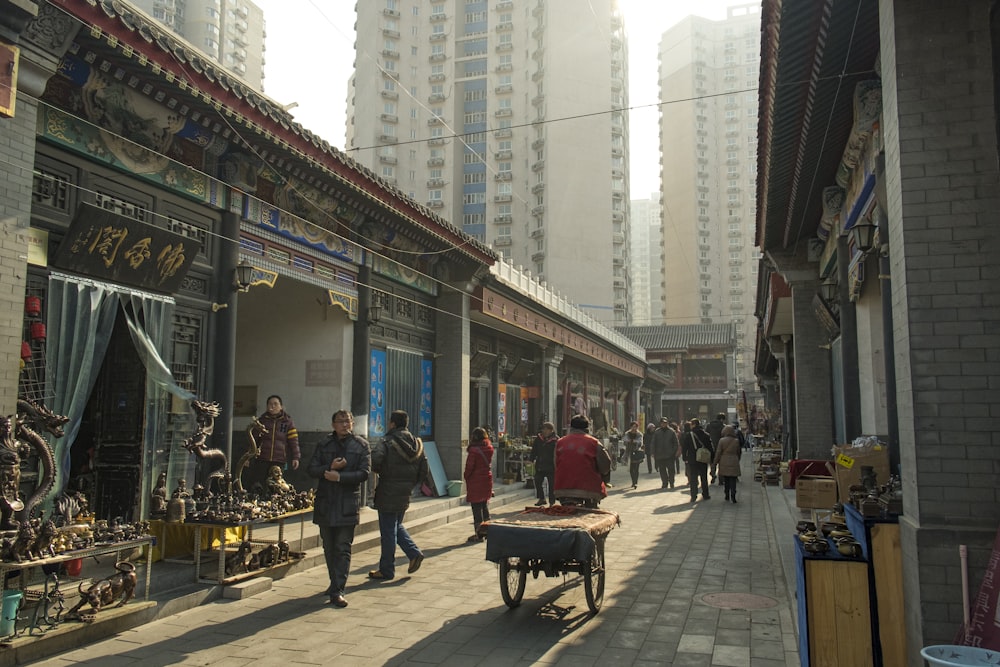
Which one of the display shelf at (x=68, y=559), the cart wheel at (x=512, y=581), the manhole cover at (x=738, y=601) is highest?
the display shelf at (x=68, y=559)

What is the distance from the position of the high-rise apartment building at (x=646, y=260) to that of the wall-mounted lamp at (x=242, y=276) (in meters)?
84.7

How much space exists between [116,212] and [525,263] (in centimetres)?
5055

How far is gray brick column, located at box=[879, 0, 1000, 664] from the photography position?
4.30m

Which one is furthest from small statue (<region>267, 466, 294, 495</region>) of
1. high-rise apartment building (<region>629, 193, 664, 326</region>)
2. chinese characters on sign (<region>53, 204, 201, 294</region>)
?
high-rise apartment building (<region>629, 193, 664, 326</region>)

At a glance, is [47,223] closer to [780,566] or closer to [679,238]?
[780,566]

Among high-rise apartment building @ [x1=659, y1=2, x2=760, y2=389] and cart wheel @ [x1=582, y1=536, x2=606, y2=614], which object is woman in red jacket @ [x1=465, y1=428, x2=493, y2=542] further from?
high-rise apartment building @ [x1=659, y1=2, x2=760, y2=389]

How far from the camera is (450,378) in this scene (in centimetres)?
1433

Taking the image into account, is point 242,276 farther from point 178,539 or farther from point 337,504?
point 337,504

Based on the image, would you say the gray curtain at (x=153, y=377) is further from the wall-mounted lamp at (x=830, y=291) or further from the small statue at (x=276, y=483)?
the wall-mounted lamp at (x=830, y=291)

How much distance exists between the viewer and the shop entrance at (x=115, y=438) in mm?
7355

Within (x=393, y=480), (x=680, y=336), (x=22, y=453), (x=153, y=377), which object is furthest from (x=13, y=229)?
(x=680, y=336)

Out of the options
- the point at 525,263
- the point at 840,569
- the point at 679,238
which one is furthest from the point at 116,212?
the point at 679,238

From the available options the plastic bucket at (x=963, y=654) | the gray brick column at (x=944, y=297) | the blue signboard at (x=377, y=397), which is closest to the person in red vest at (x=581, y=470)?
the gray brick column at (x=944, y=297)

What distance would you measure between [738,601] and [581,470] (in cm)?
189
